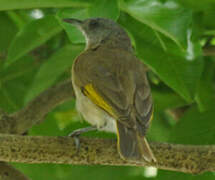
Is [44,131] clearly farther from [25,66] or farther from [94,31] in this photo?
[94,31]

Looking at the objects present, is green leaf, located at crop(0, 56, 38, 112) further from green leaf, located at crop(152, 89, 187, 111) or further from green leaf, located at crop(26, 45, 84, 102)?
green leaf, located at crop(152, 89, 187, 111)

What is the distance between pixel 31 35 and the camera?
2.99 meters

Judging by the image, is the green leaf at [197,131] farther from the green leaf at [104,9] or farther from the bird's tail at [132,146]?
the green leaf at [104,9]

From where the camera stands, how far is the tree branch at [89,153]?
8.16ft

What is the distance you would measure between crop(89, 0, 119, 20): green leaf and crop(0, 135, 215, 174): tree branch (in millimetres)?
604

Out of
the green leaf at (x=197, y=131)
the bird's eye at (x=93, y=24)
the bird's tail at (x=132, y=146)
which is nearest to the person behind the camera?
the bird's tail at (x=132, y=146)

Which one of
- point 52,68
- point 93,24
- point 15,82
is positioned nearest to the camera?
point 52,68

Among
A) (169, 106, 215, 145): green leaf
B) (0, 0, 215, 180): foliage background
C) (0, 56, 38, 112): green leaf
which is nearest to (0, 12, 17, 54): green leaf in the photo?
(0, 0, 215, 180): foliage background

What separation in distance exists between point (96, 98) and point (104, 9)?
488 mm

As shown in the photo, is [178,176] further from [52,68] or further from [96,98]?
[52,68]

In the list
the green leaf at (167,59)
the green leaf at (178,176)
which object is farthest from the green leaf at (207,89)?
the green leaf at (178,176)

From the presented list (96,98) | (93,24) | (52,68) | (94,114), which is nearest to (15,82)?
(52,68)

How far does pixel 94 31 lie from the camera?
12.7ft

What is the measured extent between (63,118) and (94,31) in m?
0.91
